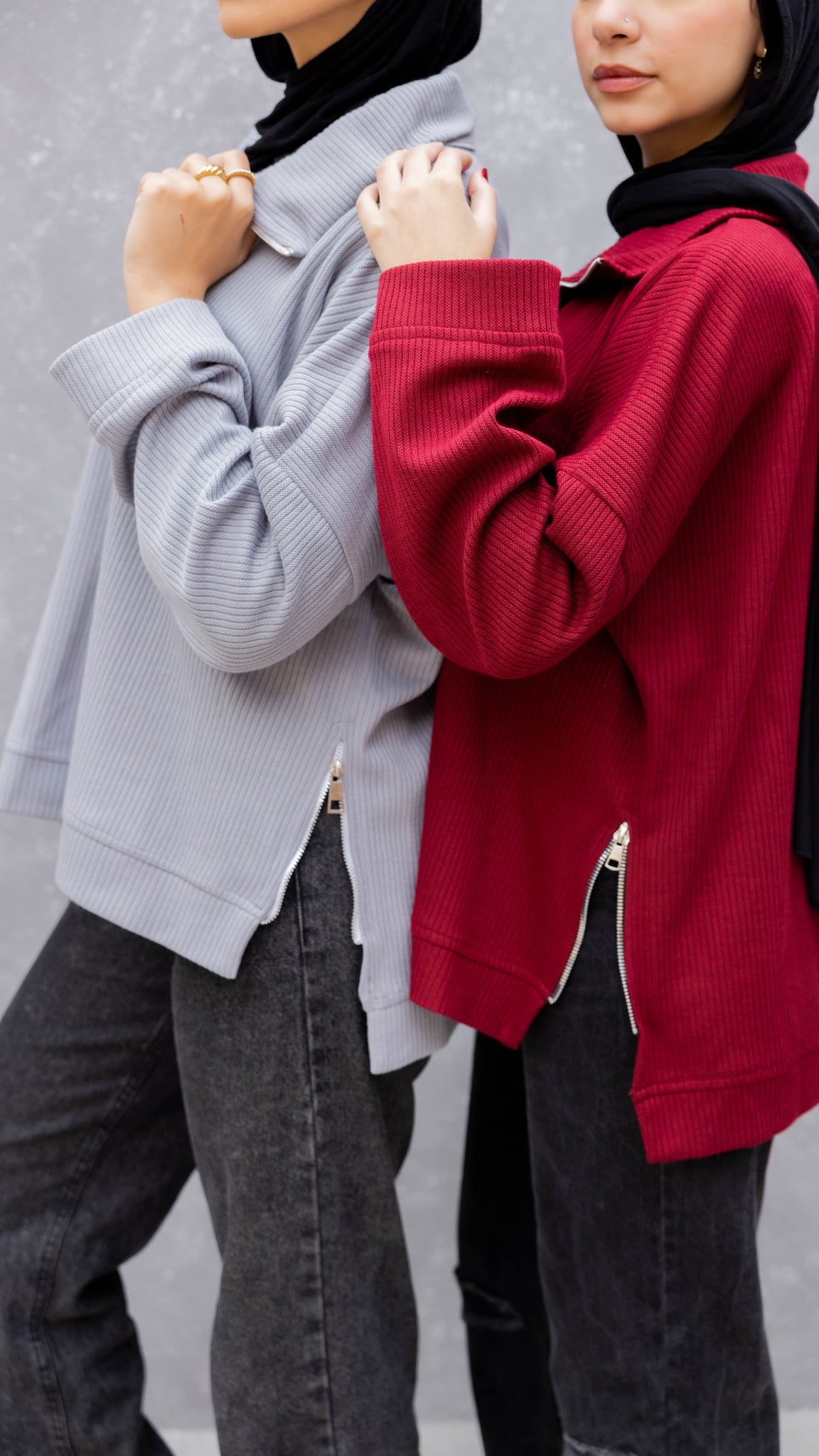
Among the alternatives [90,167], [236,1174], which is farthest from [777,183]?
[90,167]

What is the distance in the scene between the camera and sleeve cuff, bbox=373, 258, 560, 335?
80 centimetres

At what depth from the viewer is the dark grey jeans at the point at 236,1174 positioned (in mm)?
920

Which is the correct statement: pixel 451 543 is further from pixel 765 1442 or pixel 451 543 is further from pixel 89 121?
pixel 89 121

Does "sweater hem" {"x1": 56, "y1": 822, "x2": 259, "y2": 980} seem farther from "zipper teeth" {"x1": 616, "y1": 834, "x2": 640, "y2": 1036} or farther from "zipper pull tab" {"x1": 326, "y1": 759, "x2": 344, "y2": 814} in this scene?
"zipper teeth" {"x1": 616, "y1": 834, "x2": 640, "y2": 1036}

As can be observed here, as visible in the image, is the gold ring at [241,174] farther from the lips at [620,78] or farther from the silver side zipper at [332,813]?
the silver side zipper at [332,813]

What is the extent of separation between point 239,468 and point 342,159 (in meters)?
0.25

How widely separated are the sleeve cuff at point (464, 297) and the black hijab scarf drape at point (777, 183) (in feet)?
0.54

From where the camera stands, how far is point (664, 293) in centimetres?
83

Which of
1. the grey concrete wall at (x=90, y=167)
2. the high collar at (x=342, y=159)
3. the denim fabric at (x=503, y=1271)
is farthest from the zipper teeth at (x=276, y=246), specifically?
the grey concrete wall at (x=90, y=167)

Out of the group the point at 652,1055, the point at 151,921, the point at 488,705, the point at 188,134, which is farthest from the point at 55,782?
the point at 188,134

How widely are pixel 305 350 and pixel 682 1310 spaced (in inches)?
27.3

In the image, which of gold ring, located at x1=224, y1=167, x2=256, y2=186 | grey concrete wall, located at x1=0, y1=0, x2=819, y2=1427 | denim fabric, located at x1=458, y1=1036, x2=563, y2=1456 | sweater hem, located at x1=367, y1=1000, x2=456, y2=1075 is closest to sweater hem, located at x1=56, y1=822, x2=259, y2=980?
sweater hem, located at x1=367, y1=1000, x2=456, y2=1075

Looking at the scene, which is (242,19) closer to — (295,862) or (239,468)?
(239,468)

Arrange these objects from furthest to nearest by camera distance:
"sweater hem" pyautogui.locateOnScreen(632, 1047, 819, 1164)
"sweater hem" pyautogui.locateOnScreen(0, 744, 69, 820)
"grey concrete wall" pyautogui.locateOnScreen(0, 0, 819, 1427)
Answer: "grey concrete wall" pyautogui.locateOnScreen(0, 0, 819, 1427) → "sweater hem" pyautogui.locateOnScreen(0, 744, 69, 820) → "sweater hem" pyautogui.locateOnScreen(632, 1047, 819, 1164)
